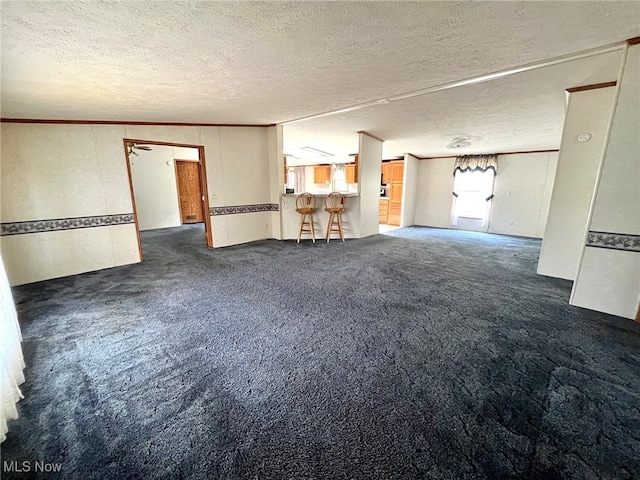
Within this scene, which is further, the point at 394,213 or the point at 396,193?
the point at 394,213

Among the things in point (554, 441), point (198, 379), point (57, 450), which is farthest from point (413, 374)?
point (57, 450)

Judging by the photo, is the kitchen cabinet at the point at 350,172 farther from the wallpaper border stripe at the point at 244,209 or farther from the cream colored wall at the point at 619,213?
the cream colored wall at the point at 619,213

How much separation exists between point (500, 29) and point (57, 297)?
487 centimetres

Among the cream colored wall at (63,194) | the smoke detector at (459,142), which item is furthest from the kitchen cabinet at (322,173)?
the cream colored wall at (63,194)

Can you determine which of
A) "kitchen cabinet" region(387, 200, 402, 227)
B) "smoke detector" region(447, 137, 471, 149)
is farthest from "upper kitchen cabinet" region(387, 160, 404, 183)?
"smoke detector" region(447, 137, 471, 149)

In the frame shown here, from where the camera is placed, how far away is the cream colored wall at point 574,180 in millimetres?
3002

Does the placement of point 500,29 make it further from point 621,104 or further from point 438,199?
point 438,199

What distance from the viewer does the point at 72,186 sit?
3.71 metres

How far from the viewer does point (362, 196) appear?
5750mm

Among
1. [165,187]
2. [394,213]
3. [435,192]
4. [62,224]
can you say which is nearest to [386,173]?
[394,213]

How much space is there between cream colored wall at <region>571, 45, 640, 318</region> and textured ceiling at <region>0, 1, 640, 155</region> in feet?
1.79

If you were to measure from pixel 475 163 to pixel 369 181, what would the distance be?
152 inches

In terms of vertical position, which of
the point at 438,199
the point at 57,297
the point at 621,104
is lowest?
the point at 57,297

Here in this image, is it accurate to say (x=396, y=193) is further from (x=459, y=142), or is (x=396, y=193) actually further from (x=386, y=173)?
(x=459, y=142)
